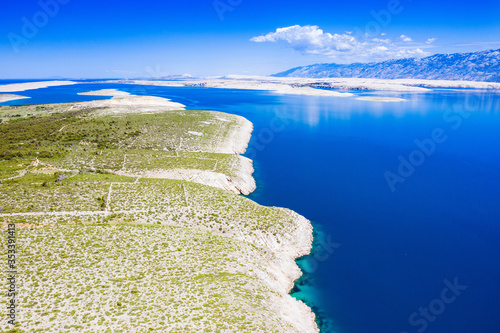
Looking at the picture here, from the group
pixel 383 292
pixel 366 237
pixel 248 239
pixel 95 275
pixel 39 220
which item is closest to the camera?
pixel 95 275

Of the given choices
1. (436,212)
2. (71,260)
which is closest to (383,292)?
(436,212)

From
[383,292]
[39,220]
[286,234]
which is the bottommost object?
[383,292]

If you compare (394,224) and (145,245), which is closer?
(145,245)

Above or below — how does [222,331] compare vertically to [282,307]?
above

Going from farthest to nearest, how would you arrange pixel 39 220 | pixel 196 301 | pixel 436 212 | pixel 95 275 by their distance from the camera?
pixel 436 212 → pixel 39 220 → pixel 95 275 → pixel 196 301

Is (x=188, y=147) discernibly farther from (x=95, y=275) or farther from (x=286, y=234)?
(x=95, y=275)

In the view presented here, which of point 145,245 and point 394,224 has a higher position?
point 145,245

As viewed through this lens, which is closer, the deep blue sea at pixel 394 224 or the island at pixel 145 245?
the island at pixel 145 245

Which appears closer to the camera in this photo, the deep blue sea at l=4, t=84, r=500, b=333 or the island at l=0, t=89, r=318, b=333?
the island at l=0, t=89, r=318, b=333
